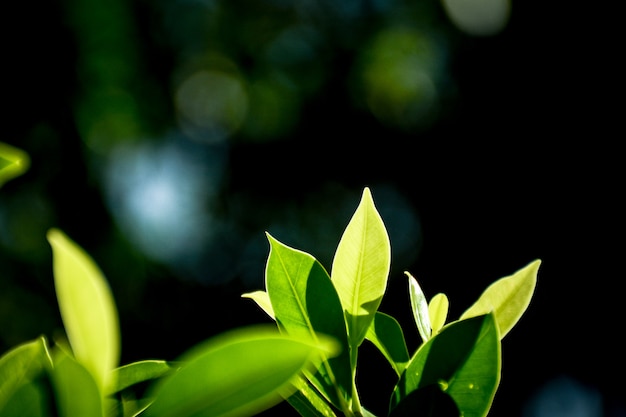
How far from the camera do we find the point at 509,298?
1.69 ft

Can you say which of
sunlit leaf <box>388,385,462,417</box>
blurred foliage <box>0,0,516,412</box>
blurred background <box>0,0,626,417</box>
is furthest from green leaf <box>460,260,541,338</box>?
blurred foliage <box>0,0,516,412</box>

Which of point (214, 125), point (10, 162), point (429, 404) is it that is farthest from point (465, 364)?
point (214, 125)

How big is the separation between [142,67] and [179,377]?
21.8ft

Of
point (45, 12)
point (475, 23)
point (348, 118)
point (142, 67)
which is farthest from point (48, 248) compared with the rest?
point (475, 23)

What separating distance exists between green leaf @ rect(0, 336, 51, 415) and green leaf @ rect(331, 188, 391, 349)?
0.74ft

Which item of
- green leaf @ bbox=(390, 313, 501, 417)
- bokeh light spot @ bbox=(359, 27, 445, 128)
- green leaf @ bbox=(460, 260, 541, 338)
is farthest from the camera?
bokeh light spot @ bbox=(359, 27, 445, 128)

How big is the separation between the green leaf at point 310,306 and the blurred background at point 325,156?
4909mm

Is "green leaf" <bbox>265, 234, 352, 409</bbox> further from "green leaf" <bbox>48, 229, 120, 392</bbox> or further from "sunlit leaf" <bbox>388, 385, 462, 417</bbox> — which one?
"green leaf" <bbox>48, 229, 120, 392</bbox>

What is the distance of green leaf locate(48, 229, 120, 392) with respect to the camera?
277 mm

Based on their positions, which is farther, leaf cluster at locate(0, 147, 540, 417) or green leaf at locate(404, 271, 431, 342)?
green leaf at locate(404, 271, 431, 342)

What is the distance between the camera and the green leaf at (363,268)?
473 mm

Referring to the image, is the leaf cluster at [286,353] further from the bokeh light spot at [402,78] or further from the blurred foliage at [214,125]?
the bokeh light spot at [402,78]

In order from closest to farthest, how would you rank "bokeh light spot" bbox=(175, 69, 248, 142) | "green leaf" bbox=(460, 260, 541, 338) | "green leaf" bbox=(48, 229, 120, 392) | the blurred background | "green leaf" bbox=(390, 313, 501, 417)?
"green leaf" bbox=(48, 229, 120, 392) → "green leaf" bbox=(390, 313, 501, 417) → "green leaf" bbox=(460, 260, 541, 338) → the blurred background → "bokeh light spot" bbox=(175, 69, 248, 142)

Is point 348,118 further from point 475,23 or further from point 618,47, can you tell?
point 618,47
